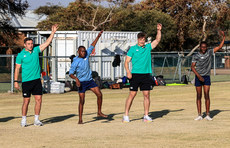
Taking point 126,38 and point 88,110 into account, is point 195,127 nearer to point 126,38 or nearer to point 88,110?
point 88,110

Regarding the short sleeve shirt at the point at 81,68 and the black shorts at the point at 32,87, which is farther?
the short sleeve shirt at the point at 81,68

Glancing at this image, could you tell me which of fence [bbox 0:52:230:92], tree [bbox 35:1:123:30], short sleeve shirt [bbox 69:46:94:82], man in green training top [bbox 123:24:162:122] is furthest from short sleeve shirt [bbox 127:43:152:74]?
tree [bbox 35:1:123:30]

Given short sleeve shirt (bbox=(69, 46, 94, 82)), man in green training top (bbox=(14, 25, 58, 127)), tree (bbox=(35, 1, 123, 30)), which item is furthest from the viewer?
tree (bbox=(35, 1, 123, 30))

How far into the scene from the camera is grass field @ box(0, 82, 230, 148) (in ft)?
29.4

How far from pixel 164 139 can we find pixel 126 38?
67.8 ft

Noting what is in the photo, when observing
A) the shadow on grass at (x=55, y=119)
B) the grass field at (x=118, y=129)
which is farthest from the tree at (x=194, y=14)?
the shadow on grass at (x=55, y=119)

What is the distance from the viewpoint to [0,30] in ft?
152

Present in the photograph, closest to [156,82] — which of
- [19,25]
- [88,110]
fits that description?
[88,110]

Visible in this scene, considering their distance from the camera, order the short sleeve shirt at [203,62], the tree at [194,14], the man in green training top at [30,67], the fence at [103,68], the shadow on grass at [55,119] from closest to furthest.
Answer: the man in green training top at [30,67] → the short sleeve shirt at [203,62] → the shadow on grass at [55,119] → the fence at [103,68] → the tree at [194,14]

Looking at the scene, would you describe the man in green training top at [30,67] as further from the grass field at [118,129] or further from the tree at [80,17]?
the tree at [80,17]

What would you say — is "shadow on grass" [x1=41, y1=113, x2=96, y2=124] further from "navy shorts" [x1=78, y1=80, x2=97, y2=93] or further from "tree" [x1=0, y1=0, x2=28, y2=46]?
"tree" [x1=0, y1=0, x2=28, y2=46]

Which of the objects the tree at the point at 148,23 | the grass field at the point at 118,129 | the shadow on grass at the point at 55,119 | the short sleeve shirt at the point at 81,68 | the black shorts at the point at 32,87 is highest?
the tree at the point at 148,23

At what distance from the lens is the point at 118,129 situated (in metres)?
10.6

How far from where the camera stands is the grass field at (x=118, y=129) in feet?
29.4
